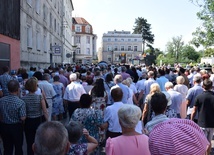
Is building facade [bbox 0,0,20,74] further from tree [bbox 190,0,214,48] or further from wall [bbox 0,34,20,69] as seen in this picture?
tree [bbox 190,0,214,48]

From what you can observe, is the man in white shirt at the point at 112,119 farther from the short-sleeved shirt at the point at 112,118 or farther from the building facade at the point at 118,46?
the building facade at the point at 118,46

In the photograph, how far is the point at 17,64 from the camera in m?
19.0

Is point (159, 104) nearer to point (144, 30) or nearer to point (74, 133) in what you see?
point (74, 133)

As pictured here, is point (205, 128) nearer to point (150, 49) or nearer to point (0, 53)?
point (0, 53)

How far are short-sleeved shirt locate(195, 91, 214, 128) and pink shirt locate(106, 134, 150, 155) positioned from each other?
11.4ft

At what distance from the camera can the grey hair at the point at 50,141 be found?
8.84 ft

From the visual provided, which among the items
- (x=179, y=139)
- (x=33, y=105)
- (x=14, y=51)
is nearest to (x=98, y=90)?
(x=33, y=105)

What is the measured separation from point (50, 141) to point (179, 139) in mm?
1068

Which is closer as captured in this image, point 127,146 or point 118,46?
point 127,146

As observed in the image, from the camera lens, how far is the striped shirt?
21.1 ft

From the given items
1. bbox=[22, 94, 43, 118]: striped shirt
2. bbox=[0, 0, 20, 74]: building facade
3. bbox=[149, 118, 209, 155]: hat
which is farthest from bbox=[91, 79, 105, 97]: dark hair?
bbox=[0, 0, 20, 74]: building facade

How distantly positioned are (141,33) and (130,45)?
5873 mm

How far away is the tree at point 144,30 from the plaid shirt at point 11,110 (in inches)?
4381

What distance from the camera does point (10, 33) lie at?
17.1 meters
